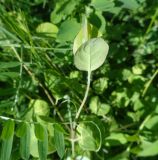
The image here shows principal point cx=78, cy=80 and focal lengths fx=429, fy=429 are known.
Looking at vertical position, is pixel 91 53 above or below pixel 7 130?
above

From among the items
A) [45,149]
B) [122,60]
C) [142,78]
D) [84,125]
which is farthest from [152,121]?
[45,149]

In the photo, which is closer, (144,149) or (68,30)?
(68,30)

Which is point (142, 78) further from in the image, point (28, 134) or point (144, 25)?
point (28, 134)

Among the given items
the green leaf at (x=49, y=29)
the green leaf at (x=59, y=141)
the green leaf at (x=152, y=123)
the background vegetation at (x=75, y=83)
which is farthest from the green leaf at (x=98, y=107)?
the green leaf at (x=59, y=141)

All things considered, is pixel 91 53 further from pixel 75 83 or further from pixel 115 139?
pixel 115 139

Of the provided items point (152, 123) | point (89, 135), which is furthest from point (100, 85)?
point (89, 135)

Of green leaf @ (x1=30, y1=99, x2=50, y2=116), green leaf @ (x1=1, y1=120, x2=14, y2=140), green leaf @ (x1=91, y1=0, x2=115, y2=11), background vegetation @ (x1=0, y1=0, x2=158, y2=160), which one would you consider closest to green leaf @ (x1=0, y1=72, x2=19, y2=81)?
background vegetation @ (x1=0, y1=0, x2=158, y2=160)

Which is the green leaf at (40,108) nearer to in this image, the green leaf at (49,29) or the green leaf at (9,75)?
the green leaf at (9,75)
